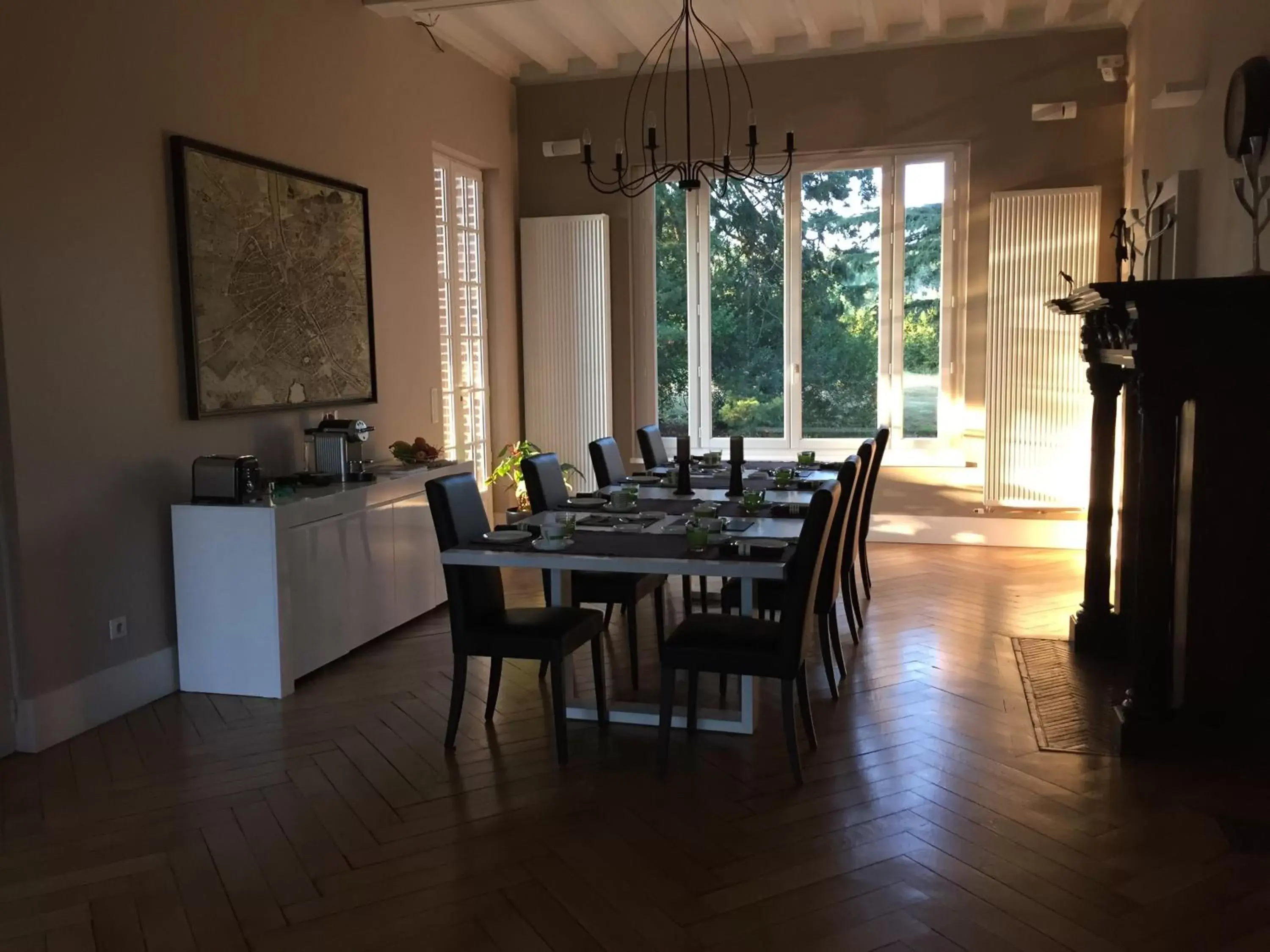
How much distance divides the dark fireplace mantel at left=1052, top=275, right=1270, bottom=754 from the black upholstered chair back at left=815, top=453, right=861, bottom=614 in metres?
1.01

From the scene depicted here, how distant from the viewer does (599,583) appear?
4.33m

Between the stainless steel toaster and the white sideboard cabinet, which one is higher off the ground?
the stainless steel toaster

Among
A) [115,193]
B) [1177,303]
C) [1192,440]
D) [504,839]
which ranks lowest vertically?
[504,839]

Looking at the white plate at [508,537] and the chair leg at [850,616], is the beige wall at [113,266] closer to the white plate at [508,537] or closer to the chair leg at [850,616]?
the white plate at [508,537]

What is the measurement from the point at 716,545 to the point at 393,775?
1.30 m

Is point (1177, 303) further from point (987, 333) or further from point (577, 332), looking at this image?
point (577, 332)

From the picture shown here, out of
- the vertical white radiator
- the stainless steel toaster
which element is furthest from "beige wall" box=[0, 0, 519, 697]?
the vertical white radiator

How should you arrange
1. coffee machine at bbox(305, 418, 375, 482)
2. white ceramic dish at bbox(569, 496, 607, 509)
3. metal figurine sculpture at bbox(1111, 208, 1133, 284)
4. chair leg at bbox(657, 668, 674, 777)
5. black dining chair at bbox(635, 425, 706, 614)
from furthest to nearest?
black dining chair at bbox(635, 425, 706, 614)
metal figurine sculpture at bbox(1111, 208, 1133, 284)
coffee machine at bbox(305, 418, 375, 482)
white ceramic dish at bbox(569, 496, 607, 509)
chair leg at bbox(657, 668, 674, 777)

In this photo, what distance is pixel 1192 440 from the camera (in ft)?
11.0

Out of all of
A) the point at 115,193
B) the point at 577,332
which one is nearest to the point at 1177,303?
the point at 115,193

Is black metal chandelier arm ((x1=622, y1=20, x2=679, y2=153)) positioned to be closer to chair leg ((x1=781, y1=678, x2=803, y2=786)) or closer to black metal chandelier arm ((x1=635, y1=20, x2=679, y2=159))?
black metal chandelier arm ((x1=635, y1=20, x2=679, y2=159))

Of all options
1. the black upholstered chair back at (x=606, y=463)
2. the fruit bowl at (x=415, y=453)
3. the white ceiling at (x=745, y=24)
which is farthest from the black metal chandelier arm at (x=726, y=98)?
the fruit bowl at (x=415, y=453)

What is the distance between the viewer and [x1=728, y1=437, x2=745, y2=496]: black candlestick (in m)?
4.76

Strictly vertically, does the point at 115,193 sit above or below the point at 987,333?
above
